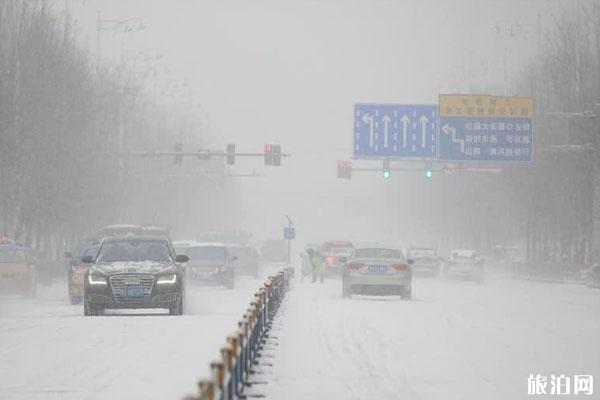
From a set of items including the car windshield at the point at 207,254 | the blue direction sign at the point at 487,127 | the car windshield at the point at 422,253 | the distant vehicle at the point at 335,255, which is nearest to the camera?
the car windshield at the point at 207,254

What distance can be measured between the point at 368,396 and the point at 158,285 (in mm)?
14090

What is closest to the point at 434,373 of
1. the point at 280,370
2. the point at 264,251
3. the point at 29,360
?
the point at 280,370

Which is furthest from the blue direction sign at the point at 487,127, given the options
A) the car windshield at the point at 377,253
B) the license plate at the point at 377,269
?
the license plate at the point at 377,269

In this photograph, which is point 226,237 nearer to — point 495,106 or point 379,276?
point 495,106

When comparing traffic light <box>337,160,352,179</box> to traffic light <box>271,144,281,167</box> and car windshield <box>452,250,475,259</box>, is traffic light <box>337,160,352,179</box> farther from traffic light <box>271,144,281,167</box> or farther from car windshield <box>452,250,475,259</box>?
traffic light <box>271,144,281,167</box>

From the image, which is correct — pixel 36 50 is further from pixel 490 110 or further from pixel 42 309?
pixel 42 309

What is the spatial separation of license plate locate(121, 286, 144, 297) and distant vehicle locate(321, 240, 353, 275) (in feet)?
127

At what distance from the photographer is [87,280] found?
29.4 metres

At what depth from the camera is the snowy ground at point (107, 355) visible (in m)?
15.9

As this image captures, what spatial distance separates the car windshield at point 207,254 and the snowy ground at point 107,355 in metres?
23.8

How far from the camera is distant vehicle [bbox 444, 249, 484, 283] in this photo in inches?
2702

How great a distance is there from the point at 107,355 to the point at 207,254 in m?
34.1

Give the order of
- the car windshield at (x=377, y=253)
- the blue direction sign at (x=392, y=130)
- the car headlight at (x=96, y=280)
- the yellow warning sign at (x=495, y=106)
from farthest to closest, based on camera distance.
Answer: the blue direction sign at (x=392, y=130), the yellow warning sign at (x=495, y=106), the car windshield at (x=377, y=253), the car headlight at (x=96, y=280)

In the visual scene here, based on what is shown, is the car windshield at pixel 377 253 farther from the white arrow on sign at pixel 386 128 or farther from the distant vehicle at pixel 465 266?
the white arrow on sign at pixel 386 128
